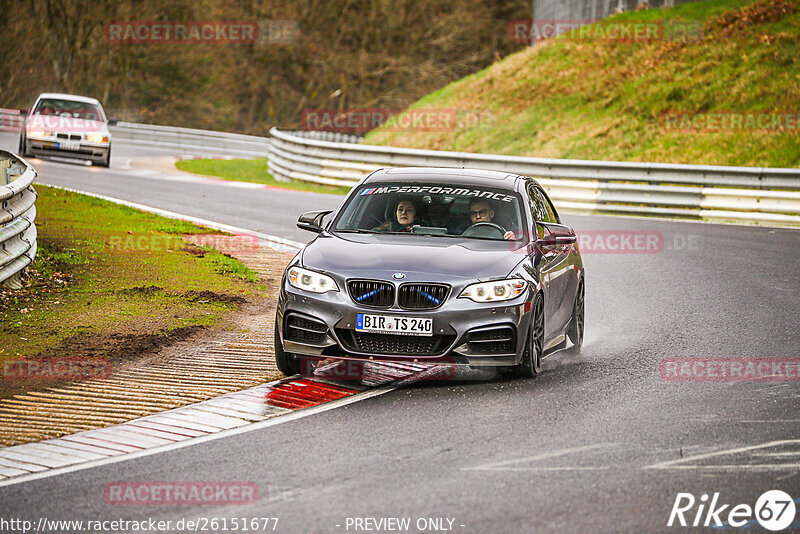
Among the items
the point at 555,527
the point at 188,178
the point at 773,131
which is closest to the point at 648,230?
the point at 773,131

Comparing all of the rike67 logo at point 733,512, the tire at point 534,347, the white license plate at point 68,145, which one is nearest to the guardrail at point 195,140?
the white license plate at point 68,145

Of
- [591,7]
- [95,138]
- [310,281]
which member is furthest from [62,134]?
[310,281]

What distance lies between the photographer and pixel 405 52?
5853cm

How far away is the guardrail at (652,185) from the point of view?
22250 millimetres

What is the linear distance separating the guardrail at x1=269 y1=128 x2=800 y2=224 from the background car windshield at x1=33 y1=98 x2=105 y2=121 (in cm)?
780

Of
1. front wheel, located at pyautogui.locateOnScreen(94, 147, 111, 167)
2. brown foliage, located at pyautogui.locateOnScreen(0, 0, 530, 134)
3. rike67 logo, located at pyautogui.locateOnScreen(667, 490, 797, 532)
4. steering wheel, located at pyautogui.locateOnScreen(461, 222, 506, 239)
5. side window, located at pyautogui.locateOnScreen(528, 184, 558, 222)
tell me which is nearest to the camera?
rike67 logo, located at pyautogui.locateOnScreen(667, 490, 797, 532)

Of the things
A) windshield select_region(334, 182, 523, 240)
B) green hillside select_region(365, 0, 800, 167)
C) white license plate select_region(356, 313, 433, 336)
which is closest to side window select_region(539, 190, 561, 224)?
windshield select_region(334, 182, 523, 240)

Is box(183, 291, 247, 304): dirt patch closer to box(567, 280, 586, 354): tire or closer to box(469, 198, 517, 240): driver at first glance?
box(469, 198, 517, 240): driver

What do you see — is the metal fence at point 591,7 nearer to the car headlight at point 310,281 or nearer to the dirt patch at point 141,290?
the dirt patch at point 141,290

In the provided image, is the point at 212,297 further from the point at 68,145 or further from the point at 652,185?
the point at 68,145

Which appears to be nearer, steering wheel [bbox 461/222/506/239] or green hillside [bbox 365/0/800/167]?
steering wheel [bbox 461/222/506/239]

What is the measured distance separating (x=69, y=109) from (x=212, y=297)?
19.9 m

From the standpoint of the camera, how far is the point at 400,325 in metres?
8.07

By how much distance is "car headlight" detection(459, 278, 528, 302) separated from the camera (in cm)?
822
